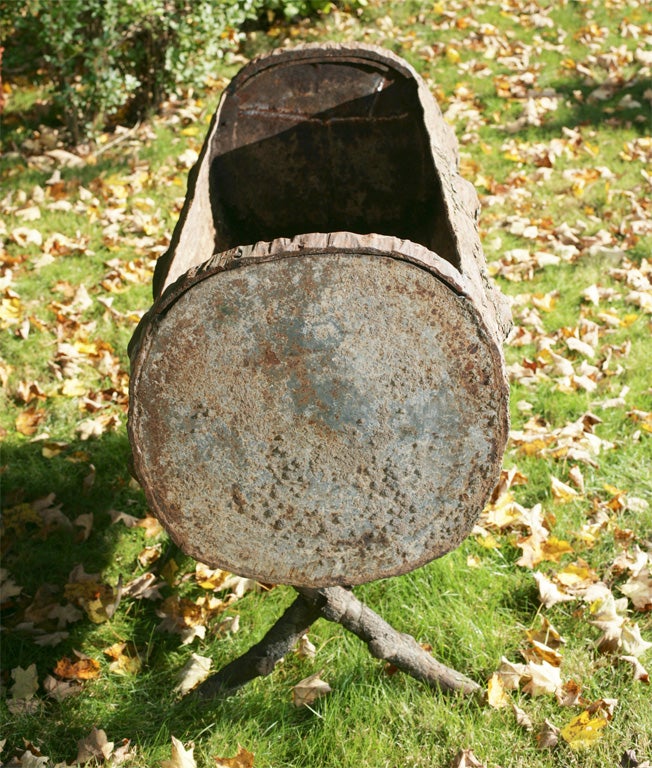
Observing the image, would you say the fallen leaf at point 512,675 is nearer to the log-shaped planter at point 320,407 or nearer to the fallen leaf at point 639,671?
the fallen leaf at point 639,671

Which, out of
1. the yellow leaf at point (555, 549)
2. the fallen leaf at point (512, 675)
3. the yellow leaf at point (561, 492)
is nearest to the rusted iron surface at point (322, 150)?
the yellow leaf at point (561, 492)

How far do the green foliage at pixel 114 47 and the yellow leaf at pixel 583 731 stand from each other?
4372mm

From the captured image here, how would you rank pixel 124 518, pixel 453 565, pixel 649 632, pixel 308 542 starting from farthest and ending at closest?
pixel 124 518 < pixel 453 565 < pixel 649 632 < pixel 308 542

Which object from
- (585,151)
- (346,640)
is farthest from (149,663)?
(585,151)

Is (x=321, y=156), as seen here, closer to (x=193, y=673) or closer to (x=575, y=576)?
(x=575, y=576)

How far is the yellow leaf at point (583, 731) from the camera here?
2059 mm

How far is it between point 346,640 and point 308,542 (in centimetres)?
80

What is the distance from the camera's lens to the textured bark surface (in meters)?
2.12

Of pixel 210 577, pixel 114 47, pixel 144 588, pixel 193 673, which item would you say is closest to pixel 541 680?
pixel 193 673

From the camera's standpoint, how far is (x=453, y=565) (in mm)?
2566

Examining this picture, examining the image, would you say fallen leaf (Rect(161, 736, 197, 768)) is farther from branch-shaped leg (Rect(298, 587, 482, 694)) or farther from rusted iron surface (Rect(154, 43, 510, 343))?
rusted iron surface (Rect(154, 43, 510, 343))

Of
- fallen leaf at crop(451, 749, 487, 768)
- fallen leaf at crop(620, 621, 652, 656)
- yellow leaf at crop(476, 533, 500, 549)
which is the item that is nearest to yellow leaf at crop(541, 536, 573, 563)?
yellow leaf at crop(476, 533, 500, 549)

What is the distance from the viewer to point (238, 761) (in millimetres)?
2033

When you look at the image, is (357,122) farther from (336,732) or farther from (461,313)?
(336,732)
